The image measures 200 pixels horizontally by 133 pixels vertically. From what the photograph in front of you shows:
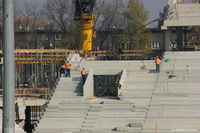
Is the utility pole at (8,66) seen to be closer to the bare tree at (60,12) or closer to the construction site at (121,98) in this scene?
the construction site at (121,98)

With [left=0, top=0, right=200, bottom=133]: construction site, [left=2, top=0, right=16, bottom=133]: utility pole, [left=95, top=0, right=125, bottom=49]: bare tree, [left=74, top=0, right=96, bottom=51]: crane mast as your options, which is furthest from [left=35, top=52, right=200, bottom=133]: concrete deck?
[left=95, top=0, right=125, bottom=49]: bare tree

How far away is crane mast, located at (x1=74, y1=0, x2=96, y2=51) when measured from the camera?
117 ft

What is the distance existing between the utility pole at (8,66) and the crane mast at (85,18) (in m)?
28.1

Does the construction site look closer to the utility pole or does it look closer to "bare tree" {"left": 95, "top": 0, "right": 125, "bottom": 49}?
the utility pole

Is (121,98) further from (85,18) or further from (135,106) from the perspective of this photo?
(85,18)

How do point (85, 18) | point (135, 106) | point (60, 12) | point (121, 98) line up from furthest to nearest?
point (60, 12) → point (85, 18) → point (121, 98) → point (135, 106)

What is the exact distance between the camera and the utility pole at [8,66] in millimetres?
7539

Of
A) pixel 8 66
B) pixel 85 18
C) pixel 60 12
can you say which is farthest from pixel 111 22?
pixel 8 66

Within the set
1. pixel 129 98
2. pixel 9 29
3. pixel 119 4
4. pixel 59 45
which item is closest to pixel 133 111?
pixel 129 98

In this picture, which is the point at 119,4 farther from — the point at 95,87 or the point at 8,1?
the point at 8,1

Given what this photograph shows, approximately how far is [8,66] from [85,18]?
2814cm

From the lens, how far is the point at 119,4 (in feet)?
241

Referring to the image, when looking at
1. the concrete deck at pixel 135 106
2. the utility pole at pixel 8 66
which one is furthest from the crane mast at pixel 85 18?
the utility pole at pixel 8 66

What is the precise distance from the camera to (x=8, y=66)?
763 centimetres
